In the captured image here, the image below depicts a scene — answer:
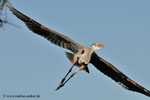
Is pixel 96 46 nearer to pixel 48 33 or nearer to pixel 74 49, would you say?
pixel 74 49

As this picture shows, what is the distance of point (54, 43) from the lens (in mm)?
21562

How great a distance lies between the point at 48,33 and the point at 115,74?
17.9 feet

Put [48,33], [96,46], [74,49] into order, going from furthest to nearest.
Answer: [48,33], [74,49], [96,46]

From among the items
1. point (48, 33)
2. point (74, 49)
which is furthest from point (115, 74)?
point (48, 33)

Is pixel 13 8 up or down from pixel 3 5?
up

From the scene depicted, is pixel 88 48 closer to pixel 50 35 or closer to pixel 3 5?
pixel 50 35

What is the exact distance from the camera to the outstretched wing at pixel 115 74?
22734mm

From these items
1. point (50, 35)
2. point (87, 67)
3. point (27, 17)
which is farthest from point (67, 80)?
→ point (27, 17)

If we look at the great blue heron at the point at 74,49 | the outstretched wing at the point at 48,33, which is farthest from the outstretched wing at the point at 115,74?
the outstretched wing at the point at 48,33

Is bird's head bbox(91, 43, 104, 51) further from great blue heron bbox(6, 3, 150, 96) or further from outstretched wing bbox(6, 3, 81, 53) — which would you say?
outstretched wing bbox(6, 3, 81, 53)

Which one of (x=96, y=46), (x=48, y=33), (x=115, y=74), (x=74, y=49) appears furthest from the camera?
(x=115, y=74)

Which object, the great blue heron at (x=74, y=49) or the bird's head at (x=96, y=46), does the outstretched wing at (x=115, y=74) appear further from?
the bird's head at (x=96, y=46)

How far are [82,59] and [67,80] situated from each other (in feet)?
5.10

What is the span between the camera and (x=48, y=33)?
851 inches
